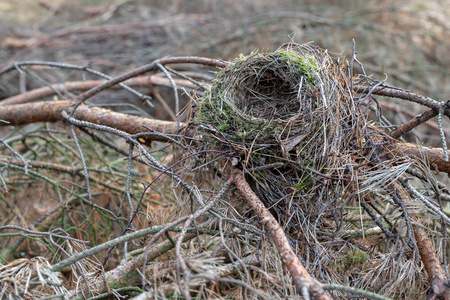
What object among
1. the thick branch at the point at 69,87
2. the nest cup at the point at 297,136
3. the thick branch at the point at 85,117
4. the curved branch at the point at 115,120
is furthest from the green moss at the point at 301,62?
the thick branch at the point at 69,87

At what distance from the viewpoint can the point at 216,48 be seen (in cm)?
561

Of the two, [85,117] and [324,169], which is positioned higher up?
[85,117]

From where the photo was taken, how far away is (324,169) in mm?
1889

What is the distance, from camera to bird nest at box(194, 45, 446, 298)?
1.85 meters

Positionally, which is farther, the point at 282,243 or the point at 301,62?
the point at 301,62

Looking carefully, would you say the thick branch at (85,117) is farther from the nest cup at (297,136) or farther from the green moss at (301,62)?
the green moss at (301,62)

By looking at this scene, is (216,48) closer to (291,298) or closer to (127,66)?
(127,66)

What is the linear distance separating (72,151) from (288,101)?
85.1 inches

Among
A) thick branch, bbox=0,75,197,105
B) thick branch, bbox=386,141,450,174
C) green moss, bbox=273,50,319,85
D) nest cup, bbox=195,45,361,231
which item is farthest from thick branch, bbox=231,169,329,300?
thick branch, bbox=0,75,197,105

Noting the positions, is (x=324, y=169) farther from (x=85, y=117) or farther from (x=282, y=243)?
(x=85, y=117)

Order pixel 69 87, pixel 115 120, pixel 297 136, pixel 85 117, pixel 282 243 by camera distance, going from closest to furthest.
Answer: pixel 282 243
pixel 297 136
pixel 115 120
pixel 85 117
pixel 69 87

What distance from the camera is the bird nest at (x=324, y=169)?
1.85m

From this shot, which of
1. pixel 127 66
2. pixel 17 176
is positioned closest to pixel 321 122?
pixel 17 176

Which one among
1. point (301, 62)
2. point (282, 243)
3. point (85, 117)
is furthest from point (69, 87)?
point (282, 243)
